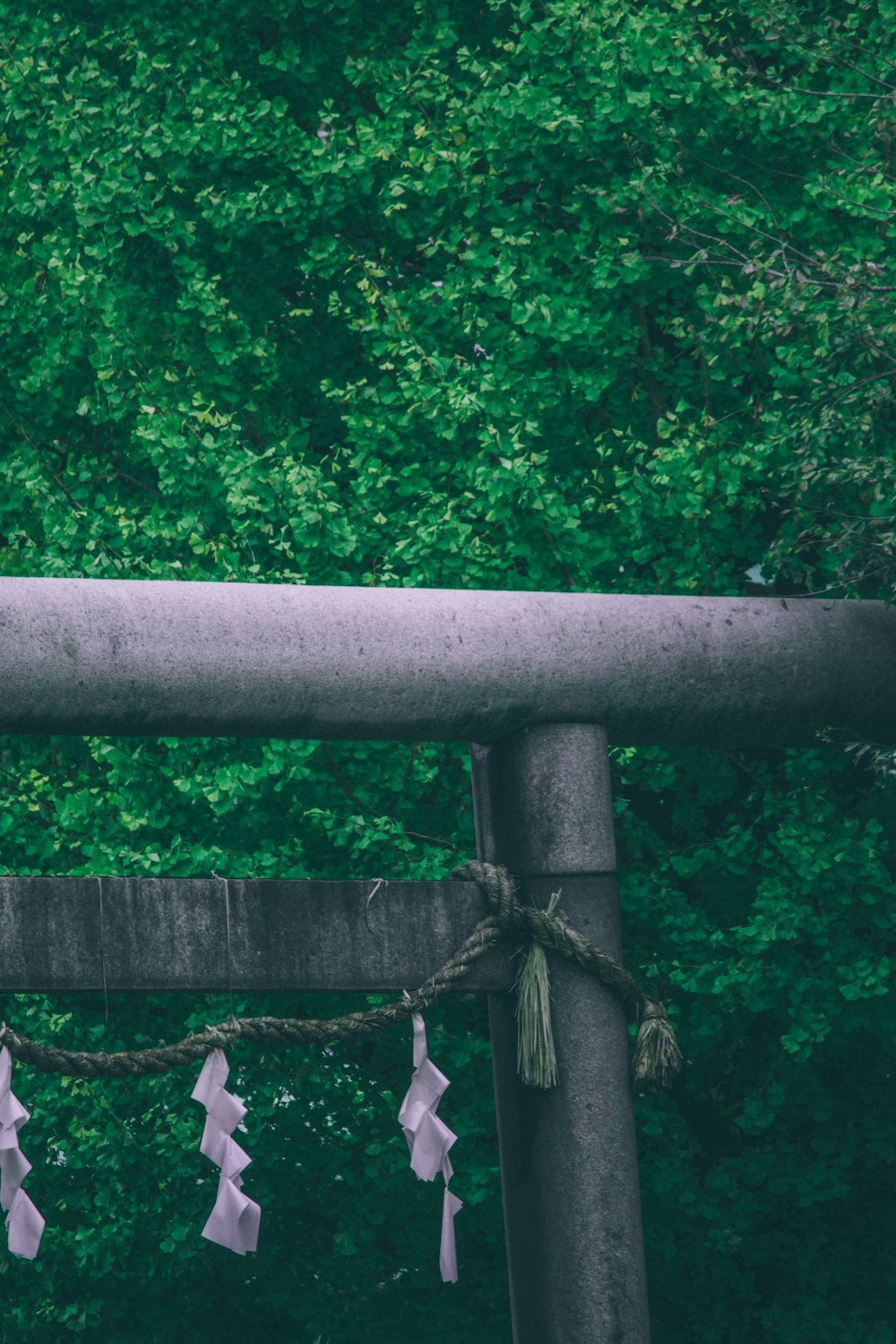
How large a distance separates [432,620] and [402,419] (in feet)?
7.01

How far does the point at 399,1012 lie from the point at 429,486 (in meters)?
2.79

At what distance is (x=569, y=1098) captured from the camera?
5137 millimetres

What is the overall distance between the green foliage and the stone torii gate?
1.46 meters

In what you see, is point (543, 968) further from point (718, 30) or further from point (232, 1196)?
point (718, 30)

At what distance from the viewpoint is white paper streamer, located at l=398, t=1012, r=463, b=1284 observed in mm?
5152

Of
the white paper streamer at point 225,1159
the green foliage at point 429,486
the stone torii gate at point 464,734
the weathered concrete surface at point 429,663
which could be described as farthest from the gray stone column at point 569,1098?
the green foliage at point 429,486

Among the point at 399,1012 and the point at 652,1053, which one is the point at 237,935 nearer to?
the point at 399,1012

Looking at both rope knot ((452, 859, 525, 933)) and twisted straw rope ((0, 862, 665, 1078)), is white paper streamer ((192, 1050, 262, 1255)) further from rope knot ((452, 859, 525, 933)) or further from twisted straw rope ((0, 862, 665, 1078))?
rope knot ((452, 859, 525, 933))

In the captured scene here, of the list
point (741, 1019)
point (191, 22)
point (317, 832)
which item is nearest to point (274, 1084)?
point (317, 832)

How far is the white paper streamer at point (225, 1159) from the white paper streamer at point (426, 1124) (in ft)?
1.79

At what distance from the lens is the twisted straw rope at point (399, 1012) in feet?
16.1

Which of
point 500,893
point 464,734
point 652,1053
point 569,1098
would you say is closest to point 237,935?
point 500,893

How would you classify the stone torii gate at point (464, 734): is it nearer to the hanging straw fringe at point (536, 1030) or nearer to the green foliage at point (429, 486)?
the hanging straw fringe at point (536, 1030)

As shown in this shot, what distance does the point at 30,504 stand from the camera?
310 inches
